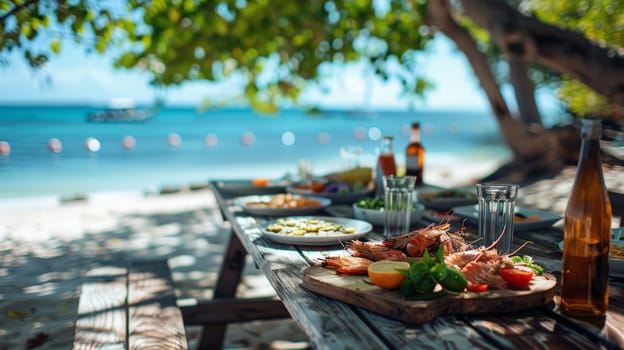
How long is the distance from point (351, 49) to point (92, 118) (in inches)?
1432

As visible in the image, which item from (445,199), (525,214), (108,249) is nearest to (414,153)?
(445,199)

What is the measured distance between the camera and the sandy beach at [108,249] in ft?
11.4

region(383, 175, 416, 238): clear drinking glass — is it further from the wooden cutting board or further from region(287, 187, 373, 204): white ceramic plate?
region(287, 187, 373, 204): white ceramic plate

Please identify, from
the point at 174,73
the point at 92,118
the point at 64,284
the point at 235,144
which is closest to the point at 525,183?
the point at 174,73

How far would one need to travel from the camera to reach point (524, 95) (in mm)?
9055

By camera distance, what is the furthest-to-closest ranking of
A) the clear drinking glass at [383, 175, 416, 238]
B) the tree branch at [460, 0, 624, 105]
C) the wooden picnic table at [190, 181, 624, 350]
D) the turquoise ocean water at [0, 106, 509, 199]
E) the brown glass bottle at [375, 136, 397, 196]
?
the turquoise ocean water at [0, 106, 509, 199] → the tree branch at [460, 0, 624, 105] → the brown glass bottle at [375, 136, 397, 196] → the clear drinking glass at [383, 175, 416, 238] → the wooden picnic table at [190, 181, 624, 350]

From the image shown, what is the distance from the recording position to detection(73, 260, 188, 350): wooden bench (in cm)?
206

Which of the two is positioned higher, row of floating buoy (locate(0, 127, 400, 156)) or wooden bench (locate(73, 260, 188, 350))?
wooden bench (locate(73, 260, 188, 350))

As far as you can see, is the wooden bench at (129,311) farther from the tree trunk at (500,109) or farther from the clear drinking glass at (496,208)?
the tree trunk at (500,109)

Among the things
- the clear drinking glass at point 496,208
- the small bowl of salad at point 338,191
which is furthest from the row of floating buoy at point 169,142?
the clear drinking glass at point 496,208

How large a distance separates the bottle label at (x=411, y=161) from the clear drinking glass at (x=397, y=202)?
4.53ft

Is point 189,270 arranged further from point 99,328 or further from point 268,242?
point 268,242

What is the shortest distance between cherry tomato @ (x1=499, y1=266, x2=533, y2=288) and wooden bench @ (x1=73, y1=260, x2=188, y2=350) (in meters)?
1.17

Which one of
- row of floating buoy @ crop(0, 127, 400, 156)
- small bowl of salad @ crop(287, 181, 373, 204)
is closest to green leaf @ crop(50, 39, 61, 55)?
small bowl of salad @ crop(287, 181, 373, 204)
